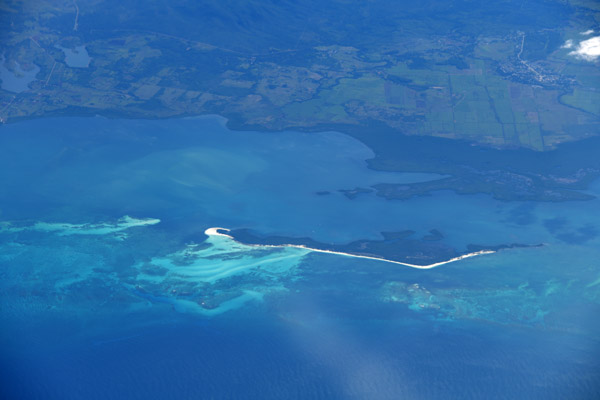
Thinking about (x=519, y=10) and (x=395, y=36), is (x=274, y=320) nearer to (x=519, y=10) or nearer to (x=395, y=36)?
(x=395, y=36)

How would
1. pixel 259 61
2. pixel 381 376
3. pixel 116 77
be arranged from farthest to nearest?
pixel 259 61 < pixel 116 77 < pixel 381 376

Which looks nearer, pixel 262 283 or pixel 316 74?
pixel 262 283

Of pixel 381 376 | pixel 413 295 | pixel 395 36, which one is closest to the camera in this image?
pixel 381 376

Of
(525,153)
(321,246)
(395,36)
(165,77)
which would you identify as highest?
(395,36)

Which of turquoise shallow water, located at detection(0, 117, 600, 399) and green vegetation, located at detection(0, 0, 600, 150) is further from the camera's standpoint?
green vegetation, located at detection(0, 0, 600, 150)

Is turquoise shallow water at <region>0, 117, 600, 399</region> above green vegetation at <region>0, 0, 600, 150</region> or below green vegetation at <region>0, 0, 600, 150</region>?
below

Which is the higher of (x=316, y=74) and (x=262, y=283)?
(x=316, y=74)

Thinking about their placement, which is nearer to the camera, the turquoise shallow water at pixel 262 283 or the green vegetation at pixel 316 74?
the turquoise shallow water at pixel 262 283

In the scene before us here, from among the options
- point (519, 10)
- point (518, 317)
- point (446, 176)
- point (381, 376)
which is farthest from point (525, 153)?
point (519, 10)
